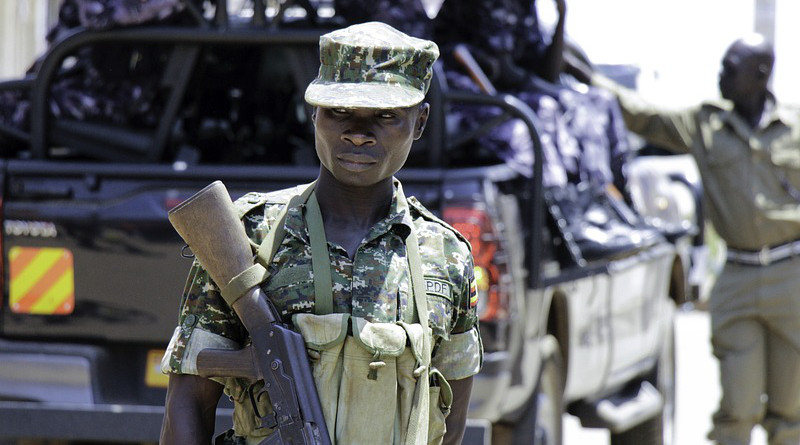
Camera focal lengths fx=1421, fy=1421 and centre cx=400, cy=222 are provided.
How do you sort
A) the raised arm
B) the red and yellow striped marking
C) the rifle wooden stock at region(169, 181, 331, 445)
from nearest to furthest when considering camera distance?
1. the rifle wooden stock at region(169, 181, 331, 445)
2. the red and yellow striped marking
3. the raised arm

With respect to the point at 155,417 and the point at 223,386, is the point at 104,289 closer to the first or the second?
the point at 155,417

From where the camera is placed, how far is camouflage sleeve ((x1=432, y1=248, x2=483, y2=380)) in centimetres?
269

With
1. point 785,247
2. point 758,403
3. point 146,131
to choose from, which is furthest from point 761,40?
point 146,131

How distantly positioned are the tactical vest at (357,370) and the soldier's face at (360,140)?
0.11 meters

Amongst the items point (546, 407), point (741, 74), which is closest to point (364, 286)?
point (546, 407)

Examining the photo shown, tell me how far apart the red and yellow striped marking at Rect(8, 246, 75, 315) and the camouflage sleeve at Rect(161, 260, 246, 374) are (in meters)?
2.45

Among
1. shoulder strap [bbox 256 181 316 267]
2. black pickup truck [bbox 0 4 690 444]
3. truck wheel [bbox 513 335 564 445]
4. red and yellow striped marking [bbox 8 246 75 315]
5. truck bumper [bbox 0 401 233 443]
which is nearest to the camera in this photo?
shoulder strap [bbox 256 181 316 267]

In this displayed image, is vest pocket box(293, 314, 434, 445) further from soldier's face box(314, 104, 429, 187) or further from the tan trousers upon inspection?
the tan trousers

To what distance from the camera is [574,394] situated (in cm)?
592

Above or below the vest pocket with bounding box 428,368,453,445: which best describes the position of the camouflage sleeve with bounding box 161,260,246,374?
above

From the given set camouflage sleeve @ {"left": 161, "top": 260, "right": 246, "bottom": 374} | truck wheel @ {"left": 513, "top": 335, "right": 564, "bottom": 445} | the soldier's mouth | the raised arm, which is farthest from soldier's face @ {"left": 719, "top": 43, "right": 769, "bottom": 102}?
camouflage sleeve @ {"left": 161, "top": 260, "right": 246, "bottom": 374}

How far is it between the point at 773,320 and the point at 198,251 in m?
4.68

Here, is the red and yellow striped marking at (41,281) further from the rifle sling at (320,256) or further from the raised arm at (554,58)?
the raised arm at (554,58)

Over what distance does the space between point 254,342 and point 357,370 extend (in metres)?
0.19
